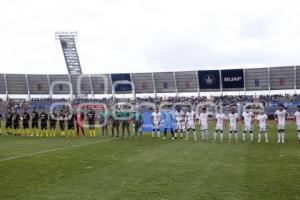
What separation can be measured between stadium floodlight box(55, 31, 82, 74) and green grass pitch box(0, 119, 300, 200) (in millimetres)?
62988

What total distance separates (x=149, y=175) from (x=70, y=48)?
233ft

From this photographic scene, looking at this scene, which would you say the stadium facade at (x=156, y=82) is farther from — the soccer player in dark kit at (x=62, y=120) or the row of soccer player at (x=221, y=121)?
the soccer player in dark kit at (x=62, y=120)

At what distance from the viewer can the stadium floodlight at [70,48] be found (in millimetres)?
81625

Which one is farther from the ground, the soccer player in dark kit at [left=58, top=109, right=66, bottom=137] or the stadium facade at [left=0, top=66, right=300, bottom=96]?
the stadium facade at [left=0, top=66, right=300, bottom=96]

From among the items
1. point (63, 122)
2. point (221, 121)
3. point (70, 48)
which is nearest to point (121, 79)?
point (70, 48)

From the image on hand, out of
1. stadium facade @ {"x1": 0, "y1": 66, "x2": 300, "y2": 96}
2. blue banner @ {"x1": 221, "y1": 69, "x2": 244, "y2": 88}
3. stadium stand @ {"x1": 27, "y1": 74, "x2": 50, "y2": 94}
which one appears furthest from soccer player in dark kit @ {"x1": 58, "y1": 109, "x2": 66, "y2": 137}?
stadium stand @ {"x1": 27, "y1": 74, "x2": 50, "y2": 94}

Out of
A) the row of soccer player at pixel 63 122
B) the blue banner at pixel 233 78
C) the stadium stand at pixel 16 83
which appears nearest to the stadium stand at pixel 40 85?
the stadium stand at pixel 16 83

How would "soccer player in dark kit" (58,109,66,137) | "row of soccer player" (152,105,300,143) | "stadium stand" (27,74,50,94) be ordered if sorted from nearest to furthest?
"row of soccer player" (152,105,300,143), "soccer player in dark kit" (58,109,66,137), "stadium stand" (27,74,50,94)

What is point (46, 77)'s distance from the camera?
6756 cm

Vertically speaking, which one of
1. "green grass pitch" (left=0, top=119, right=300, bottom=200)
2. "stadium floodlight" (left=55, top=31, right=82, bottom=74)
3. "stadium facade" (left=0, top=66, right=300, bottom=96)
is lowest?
"green grass pitch" (left=0, top=119, right=300, bottom=200)

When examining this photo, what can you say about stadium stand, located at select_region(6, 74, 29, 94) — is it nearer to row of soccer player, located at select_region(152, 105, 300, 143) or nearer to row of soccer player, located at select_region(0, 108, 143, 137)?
row of soccer player, located at select_region(0, 108, 143, 137)

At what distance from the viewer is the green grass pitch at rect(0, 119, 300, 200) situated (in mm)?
10461

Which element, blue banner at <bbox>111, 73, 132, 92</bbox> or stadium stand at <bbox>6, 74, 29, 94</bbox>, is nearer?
blue banner at <bbox>111, 73, 132, 92</bbox>

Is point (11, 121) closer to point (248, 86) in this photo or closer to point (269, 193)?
point (269, 193)
